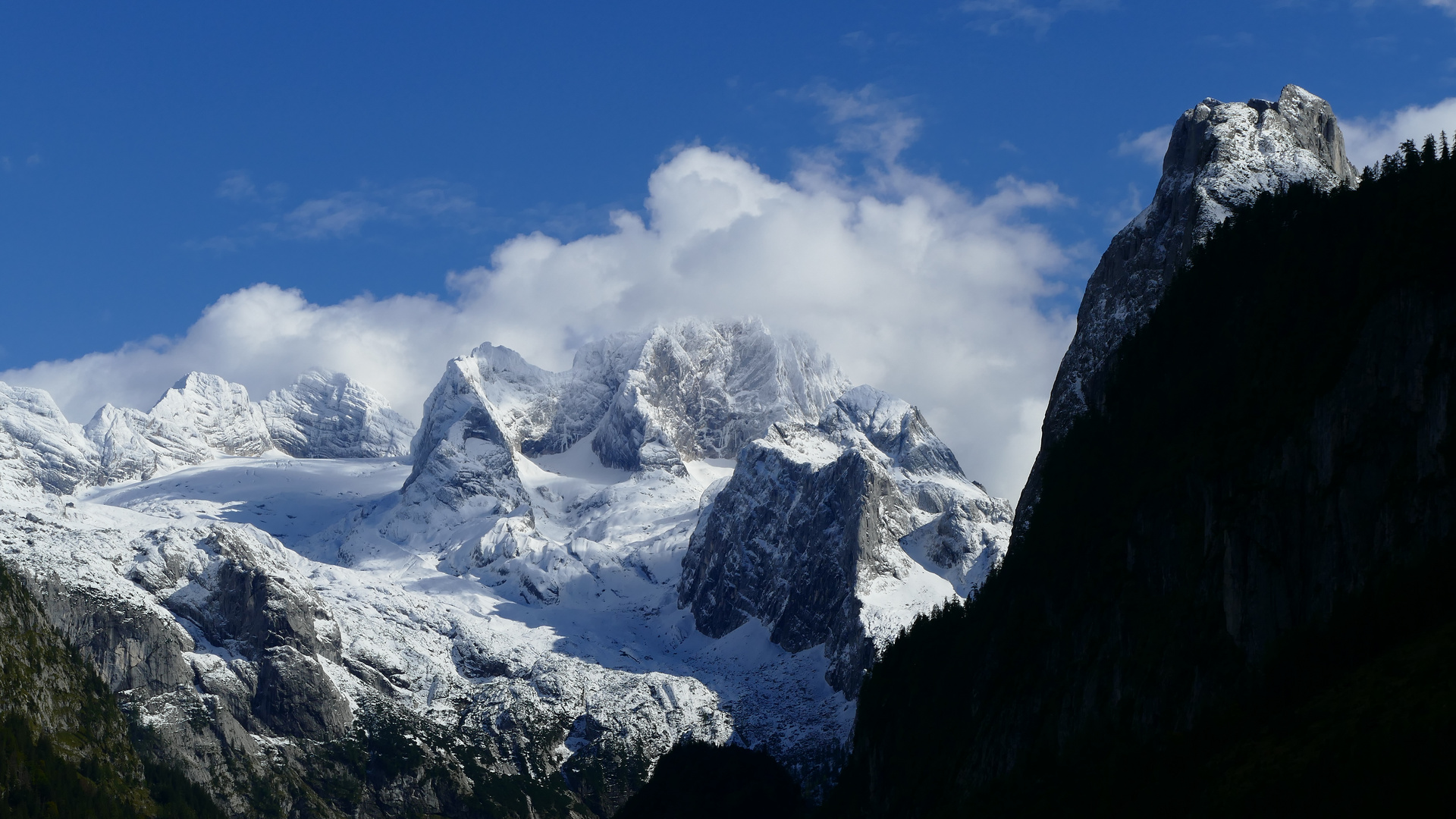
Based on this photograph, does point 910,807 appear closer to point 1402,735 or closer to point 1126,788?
point 1126,788

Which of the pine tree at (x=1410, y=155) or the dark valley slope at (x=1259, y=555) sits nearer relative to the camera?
the dark valley slope at (x=1259, y=555)

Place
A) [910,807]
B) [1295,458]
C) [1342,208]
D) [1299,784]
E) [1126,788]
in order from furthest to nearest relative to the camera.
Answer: [910,807] < [1342,208] < [1295,458] < [1126,788] < [1299,784]

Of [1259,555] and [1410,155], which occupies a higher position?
[1410,155]

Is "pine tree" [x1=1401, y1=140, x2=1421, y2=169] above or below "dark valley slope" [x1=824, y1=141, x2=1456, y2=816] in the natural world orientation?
above

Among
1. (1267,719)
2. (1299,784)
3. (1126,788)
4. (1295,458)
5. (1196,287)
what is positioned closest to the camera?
(1299,784)

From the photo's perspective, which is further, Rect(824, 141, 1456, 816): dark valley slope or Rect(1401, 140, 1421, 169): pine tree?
Rect(1401, 140, 1421, 169): pine tree

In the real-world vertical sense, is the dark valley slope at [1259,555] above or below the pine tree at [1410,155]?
below

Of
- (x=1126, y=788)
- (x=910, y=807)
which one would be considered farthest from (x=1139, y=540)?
(x=910, y=807)

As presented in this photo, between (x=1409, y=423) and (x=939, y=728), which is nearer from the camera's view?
(x=1409, y=423)
